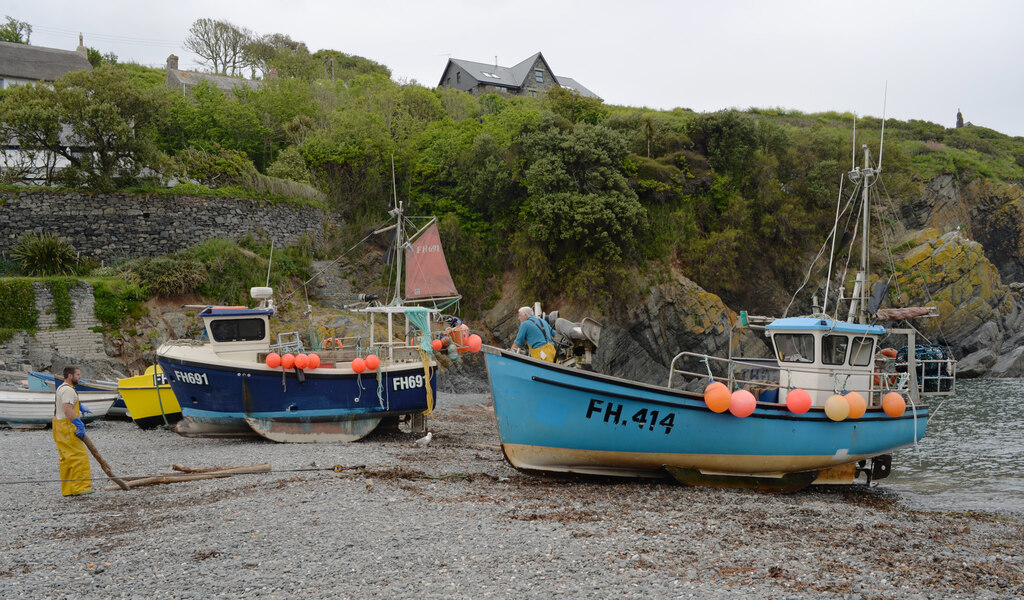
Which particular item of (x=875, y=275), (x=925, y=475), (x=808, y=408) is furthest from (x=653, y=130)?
(x=808, y=408)

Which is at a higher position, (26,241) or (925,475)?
(26,241)

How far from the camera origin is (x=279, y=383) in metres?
14.1

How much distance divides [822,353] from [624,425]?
392 cm

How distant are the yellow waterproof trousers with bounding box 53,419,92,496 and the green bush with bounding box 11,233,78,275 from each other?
18263 millimetres

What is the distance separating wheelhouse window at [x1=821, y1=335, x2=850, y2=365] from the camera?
1115cm

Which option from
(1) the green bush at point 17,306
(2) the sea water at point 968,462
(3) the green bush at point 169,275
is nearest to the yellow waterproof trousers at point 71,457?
(2) the sea water at point 968,462

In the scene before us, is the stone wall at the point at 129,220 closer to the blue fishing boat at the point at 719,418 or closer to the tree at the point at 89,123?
the tree at the point at 89,123

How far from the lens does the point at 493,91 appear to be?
52.5 meters

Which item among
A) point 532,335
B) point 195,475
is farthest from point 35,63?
point 532,335

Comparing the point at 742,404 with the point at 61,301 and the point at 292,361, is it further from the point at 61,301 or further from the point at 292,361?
the point at 61,301

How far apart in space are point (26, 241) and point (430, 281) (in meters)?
16.9

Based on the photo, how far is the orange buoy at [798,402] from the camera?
1002 cm

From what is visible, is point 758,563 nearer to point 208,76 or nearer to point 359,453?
point 359,453

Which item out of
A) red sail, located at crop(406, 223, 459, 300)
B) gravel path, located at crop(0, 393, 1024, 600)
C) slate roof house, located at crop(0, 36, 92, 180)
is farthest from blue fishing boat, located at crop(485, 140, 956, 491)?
slate roof house, located at crop(0, 36, 92, 180)
